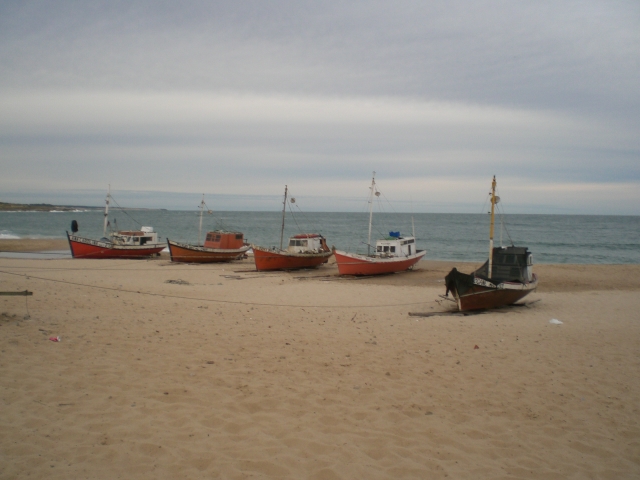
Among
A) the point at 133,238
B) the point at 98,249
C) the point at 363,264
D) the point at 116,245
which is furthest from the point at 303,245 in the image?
the point at 98,249

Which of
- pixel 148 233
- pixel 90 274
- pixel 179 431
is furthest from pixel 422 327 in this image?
pixel 148 233

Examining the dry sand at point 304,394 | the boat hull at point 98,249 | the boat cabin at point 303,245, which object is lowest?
the boat hull at point 98,249

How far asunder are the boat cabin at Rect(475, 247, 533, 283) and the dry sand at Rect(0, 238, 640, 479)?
4025 mm

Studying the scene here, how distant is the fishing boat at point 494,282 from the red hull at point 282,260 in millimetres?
13574

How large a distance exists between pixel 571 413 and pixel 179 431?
5.51 m

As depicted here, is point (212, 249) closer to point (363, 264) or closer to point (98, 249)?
point (98, 249)

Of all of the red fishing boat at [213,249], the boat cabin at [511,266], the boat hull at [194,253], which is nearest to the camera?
the boat cabin at [511,266]

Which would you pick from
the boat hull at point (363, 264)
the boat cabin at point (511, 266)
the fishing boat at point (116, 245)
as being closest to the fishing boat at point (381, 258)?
the boat hull at point (363, 264)

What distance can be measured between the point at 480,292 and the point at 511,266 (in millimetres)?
3469

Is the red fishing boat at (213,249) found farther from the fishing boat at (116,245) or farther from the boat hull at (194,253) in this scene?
the fishing boat at (116,245)

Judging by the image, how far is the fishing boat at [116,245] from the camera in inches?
1278

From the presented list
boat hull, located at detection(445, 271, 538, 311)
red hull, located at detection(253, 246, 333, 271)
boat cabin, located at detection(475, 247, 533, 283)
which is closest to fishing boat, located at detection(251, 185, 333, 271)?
red hull, located at detection(253, 246, 333, 271)

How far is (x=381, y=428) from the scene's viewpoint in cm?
589

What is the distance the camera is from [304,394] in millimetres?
6832
